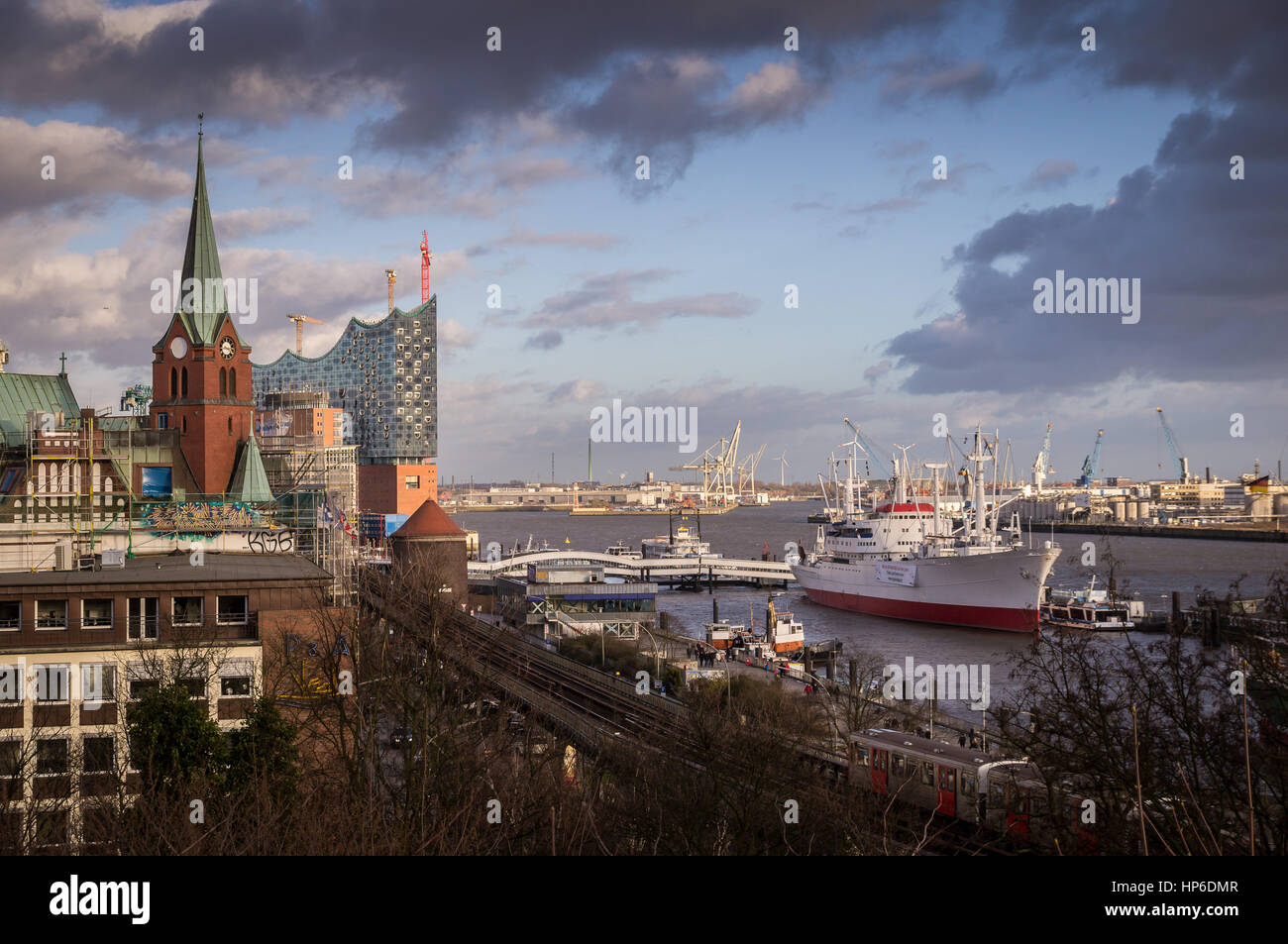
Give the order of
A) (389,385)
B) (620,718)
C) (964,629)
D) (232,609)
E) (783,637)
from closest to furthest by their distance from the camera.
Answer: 1. (232,609)
2. (620,718)
3. (783,637)
4. (964,629)
5. (389,385)

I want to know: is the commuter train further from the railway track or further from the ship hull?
the ship hull

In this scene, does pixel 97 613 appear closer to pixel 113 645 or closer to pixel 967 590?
pixel 113 645

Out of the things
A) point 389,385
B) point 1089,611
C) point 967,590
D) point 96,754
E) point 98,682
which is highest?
point 389,385

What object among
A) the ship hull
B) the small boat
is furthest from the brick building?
the ship hull

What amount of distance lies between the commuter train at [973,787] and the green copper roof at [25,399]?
18.1m

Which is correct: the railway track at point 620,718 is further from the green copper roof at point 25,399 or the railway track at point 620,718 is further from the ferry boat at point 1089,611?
the ferry boat at point 1089,611

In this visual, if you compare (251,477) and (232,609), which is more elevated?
(251,477)

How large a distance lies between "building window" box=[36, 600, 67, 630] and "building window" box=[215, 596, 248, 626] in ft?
5.49

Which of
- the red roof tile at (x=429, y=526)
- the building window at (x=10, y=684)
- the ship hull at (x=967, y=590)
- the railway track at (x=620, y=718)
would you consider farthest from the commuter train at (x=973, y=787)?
the red roof tile at (x=429, y=526)

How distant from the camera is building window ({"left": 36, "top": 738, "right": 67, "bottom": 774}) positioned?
10047 millimetres

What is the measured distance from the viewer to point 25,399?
891 inches

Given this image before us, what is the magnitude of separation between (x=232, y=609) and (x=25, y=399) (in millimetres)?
13007

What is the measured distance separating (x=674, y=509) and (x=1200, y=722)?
124 m

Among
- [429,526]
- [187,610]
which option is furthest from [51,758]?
[429,526]
